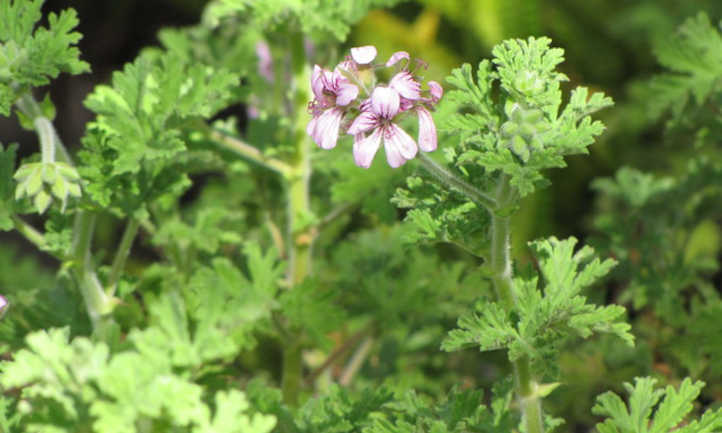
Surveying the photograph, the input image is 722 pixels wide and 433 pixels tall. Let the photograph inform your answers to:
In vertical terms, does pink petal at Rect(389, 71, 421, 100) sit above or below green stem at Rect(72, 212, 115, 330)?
above

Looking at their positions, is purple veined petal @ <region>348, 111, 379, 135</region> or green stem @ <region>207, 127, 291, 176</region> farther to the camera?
green stem @ <region>207, 127, 291, 176</region>

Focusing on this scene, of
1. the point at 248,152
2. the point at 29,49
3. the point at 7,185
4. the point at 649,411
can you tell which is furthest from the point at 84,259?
the point at 649,411

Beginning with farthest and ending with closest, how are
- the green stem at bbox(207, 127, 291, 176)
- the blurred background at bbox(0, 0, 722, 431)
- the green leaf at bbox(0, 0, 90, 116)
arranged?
1. the blurred background at bbox(0, 0, 722, 431)
2. the green stem at bbox(207, 127, 291, 176)
3. the green leaf at bbox(0, 0, 90, 116)

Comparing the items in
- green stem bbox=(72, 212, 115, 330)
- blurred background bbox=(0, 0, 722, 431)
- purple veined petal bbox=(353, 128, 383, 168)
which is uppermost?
blurred background bbox=(0, 0, 722, 431)

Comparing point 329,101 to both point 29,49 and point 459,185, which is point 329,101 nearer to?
point 459,185

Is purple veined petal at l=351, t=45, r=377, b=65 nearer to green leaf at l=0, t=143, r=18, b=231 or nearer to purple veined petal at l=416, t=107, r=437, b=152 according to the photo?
purple veined petal at l=416, t=107, r=437, b=152

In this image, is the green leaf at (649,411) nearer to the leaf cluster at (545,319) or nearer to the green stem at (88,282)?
the leaf cluster at (545,319)

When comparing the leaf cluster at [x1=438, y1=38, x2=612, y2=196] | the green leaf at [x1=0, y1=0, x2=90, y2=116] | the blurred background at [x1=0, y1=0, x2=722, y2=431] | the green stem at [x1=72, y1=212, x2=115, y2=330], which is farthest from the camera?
the blurred background at [x1=0, y1=0, x2=722, y2=431]

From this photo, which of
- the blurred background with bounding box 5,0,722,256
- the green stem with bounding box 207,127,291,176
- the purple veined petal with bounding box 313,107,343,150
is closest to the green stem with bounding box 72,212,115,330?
the green stem with bounding box 207,127,291,176
